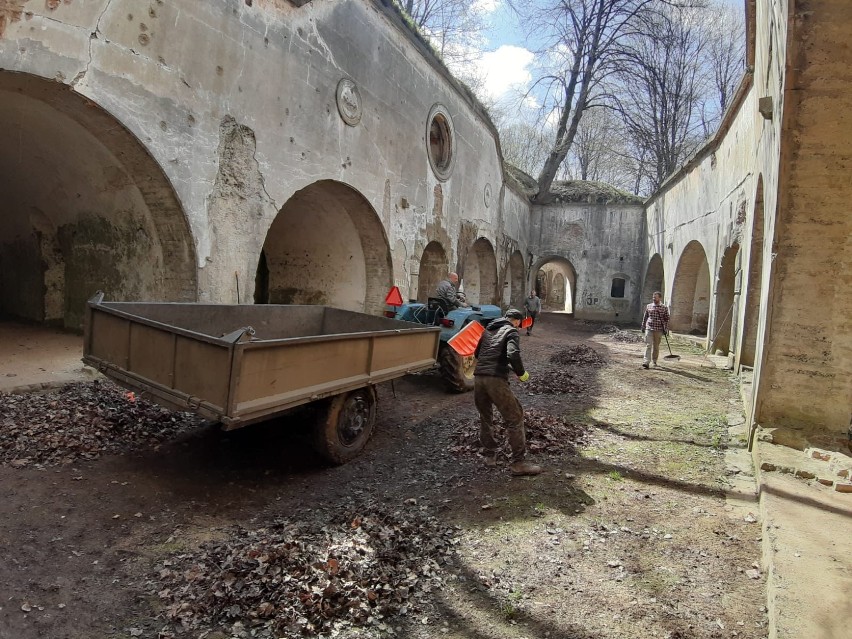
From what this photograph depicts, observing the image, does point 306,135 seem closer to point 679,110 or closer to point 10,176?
point 10,176

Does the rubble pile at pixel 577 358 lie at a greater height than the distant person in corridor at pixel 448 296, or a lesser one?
lesser

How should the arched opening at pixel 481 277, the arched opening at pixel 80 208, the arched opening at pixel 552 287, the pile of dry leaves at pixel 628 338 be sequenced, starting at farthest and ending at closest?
the arched opening at pixel 552 287
the arched opening at pixel 481 277
the pile of dry leaves at pixel 628 338
the arched opening at pixel 80 208

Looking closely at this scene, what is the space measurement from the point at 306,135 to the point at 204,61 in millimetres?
2097

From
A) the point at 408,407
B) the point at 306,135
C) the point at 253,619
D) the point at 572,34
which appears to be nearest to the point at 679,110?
the point at 572,34

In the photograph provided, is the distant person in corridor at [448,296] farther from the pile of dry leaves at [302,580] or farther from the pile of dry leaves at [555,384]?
the pile of dry leaves at [302,580]

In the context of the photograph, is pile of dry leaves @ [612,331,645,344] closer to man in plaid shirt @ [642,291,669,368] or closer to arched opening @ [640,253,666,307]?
arched opening @ [640,253,666,307]

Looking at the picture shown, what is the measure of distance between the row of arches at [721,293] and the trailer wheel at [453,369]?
4.40 m

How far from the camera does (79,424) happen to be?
4801mm

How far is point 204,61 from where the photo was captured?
658 cm

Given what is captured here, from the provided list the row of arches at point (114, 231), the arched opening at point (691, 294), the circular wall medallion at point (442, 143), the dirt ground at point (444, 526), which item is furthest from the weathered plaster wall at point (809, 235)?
Result: the arched opening at point (691, 294)

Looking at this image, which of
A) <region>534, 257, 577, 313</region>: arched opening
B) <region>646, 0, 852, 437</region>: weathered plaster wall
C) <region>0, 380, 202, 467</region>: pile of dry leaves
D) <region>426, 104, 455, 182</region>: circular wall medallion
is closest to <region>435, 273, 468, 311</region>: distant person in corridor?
<region>0, 380, 202, 467</region>: pile of dry leaves

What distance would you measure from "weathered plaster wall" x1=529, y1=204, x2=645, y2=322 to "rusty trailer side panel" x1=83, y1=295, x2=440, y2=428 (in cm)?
2023

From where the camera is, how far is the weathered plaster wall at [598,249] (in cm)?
2361

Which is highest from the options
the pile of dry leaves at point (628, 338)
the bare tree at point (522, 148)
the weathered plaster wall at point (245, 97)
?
the bare tree at point (522, 148)
